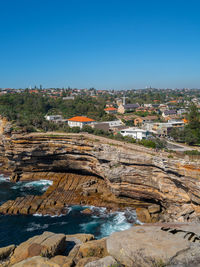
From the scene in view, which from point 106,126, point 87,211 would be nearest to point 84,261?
point 87,211

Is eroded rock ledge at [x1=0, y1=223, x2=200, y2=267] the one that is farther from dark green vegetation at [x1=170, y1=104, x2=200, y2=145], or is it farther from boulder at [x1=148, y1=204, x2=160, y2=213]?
dark green vegetation at [x1=170, y1=104, x2=200, y2=145]

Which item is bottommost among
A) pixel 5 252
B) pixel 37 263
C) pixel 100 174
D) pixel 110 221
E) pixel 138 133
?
pixel 110 221

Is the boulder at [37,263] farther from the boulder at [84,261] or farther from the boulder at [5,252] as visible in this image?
Result: the boulder at [5,252]

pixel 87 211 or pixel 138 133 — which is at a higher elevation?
pixel 138 133

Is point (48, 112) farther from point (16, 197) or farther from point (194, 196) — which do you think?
point (194, 196)

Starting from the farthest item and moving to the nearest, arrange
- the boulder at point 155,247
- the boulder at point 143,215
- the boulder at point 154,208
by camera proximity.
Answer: the boulder at point 154,208 < the boulder at point 143,215 < the boulder at point 155,247

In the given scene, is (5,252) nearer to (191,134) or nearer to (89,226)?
(89,226)

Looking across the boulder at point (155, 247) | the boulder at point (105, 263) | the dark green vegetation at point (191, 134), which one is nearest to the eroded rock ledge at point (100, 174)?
the boulder at point (155, 247)

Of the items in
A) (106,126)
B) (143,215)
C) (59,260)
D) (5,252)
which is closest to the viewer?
(59,260)
